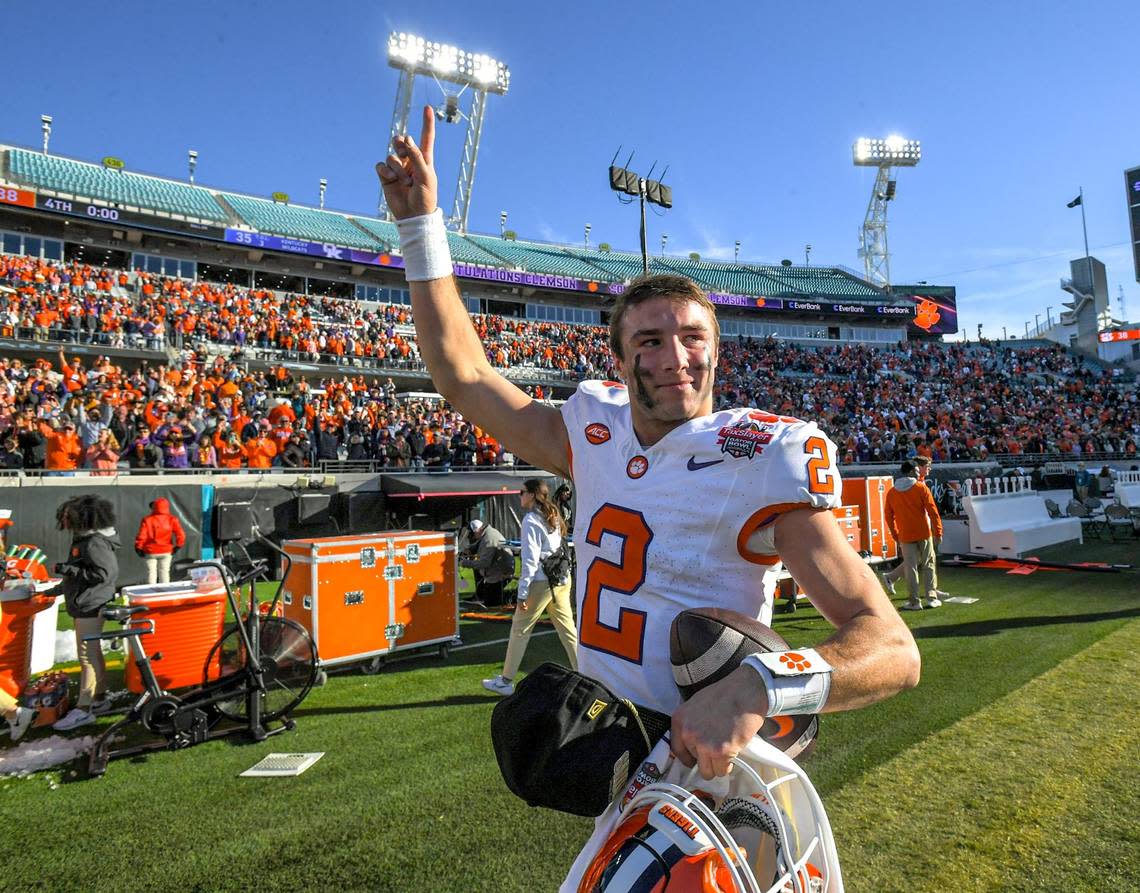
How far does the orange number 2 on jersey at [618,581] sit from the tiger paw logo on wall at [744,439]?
0.87ft

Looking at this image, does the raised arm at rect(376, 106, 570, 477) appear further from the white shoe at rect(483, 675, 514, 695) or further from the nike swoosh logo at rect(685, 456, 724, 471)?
the white shoe at rect(483, 675, 514, 695)

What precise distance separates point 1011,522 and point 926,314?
41.3 metres

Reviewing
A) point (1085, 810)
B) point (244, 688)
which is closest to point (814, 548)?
point (1085, 810)

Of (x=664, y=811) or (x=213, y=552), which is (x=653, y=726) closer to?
(x=664, y=811)

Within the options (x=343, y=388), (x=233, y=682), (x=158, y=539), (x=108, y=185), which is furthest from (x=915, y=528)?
(x=108, y=185)

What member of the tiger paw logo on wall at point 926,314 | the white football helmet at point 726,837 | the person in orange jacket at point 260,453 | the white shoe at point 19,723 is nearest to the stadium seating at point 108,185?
the person in orange jacket at point 260,453

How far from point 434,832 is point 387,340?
27698mm

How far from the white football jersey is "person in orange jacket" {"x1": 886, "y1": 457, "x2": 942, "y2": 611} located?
29.9 ft

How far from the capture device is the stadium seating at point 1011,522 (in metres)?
14.1

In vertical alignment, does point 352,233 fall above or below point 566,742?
above

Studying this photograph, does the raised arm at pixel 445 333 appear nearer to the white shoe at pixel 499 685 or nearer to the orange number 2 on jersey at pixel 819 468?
the orange number 2 on jersey at pixel 819 468

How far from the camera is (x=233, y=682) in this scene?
5.62 meters

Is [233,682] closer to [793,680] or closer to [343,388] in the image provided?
[793,680]

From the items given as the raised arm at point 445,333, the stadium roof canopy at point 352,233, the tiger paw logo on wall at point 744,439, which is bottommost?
the tiger paw logo on wall at point 744,439
